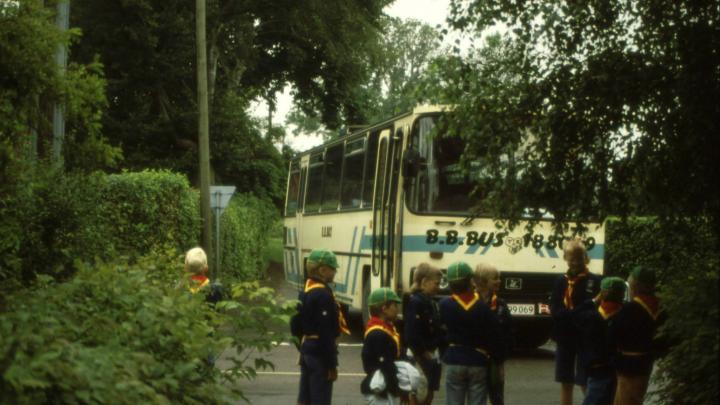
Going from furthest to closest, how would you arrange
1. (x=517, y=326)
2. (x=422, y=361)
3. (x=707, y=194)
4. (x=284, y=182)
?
(x=284, y=182) < (x=517, y=326) < (x=422, y=361) < (x=707, y=194)

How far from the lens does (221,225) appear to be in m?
34.1

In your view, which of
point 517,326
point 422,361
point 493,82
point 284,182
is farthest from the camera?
point 284,182

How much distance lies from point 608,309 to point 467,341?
1.52 metres

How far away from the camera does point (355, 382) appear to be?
15.8 m

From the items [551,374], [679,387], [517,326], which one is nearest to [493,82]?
[679,387]

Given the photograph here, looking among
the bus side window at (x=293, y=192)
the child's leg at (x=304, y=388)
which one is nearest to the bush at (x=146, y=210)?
the bus side window at (x=293, y=192)

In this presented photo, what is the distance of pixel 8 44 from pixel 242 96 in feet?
115

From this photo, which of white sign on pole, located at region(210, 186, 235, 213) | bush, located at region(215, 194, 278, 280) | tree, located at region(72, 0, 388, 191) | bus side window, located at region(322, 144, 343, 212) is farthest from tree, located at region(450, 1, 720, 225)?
tree, located at region(72, 0, 388, 191)

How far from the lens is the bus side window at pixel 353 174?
21984mm

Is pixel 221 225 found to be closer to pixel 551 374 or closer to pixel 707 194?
pixel 551 374

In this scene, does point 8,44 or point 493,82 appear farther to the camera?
point 493,82

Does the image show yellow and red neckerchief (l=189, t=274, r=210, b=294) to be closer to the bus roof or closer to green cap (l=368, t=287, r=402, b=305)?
green cap (l=368, t=287, r=402, b=305)

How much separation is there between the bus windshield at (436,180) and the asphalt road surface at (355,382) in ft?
7.57

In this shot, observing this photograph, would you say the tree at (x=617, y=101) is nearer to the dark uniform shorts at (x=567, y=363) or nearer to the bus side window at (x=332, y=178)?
the dark uniform shorts at (x=567, y=363)
